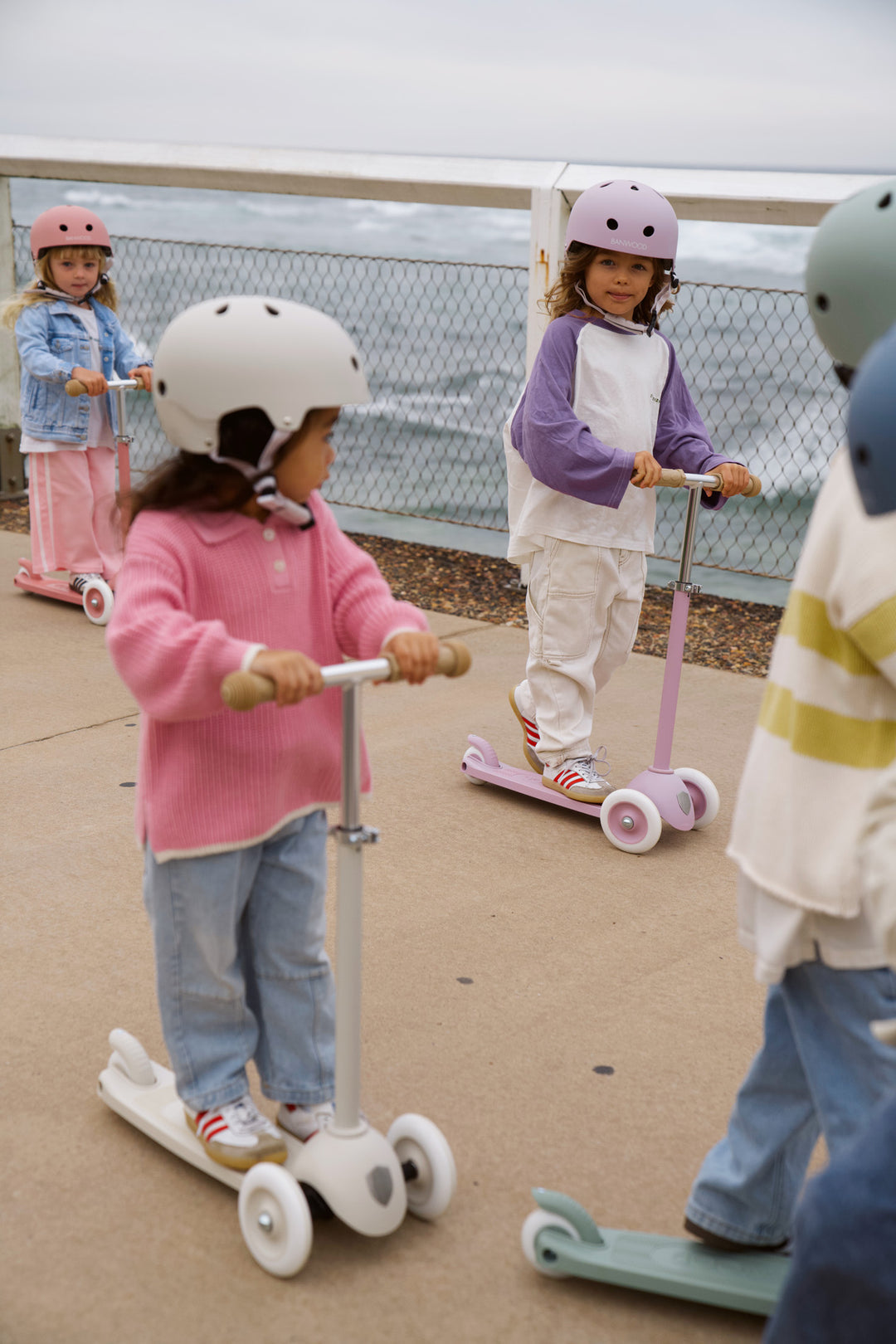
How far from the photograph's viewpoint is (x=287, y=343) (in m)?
2.03

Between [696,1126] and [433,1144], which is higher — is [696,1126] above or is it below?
below

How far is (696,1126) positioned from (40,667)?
3472mm

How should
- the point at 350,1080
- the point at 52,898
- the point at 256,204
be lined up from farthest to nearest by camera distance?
the point at 256,204
the point at 52,898
the point at 350,1080

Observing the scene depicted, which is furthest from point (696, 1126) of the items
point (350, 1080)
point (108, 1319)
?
point (108, 1319)

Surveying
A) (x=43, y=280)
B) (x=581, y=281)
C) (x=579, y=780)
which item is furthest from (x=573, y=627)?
(x=43, y=280)

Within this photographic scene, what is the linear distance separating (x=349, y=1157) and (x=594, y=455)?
206cm

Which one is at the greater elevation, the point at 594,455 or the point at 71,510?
the point at 594,455

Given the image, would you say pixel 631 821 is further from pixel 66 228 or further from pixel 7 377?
pixel 7 377

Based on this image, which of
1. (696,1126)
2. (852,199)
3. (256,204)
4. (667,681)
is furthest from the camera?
(256,204)

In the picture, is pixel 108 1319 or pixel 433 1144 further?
pixel 433 1144

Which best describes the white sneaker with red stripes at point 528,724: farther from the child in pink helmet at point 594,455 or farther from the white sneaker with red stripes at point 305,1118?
the white sneaker with red stripes at point 305,1118

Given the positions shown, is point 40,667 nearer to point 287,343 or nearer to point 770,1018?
point 287,343

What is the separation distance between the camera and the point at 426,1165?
2.23 m

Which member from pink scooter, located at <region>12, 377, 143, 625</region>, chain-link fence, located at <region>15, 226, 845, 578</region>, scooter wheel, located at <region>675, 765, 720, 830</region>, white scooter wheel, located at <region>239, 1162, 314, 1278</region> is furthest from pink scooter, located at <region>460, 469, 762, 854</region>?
chain-link fence, located at <region>15, 226, 845, 578</region>
